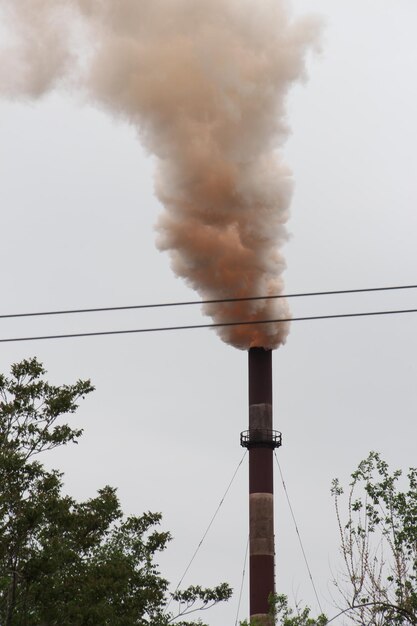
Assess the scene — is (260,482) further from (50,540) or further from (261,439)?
(50,540)

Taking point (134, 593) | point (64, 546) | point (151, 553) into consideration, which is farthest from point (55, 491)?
point (151, 553)

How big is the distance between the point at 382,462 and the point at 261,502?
1929 cm

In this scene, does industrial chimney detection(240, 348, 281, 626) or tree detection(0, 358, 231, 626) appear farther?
industrial chimney detection(240, 348, 281, 626)

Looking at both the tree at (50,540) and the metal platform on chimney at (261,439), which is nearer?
the tree at (50,540)

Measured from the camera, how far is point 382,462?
99.6 feet

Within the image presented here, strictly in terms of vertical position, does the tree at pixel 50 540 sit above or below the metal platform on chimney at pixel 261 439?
below

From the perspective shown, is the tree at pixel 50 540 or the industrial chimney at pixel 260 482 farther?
the industrial chimney at pixel 260 482

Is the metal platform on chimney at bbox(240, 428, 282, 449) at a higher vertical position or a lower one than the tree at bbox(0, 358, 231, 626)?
higher

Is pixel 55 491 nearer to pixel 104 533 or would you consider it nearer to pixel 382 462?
pixel 104 533

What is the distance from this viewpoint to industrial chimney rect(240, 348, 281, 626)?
47844 millimetres

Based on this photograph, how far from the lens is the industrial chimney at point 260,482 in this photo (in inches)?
1884

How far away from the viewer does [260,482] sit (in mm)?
48875

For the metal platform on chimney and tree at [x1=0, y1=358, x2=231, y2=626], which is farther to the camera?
the metal platform on chimney

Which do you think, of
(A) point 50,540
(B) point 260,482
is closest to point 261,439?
(B) point 260,482
